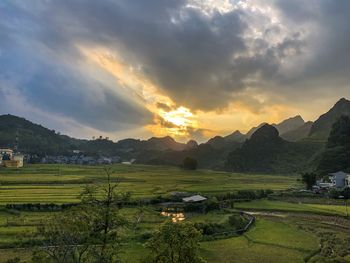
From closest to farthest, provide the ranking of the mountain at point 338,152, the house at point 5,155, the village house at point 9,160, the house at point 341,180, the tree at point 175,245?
the tree at point 175,245 < the house at point 341,180 < the mountain at point 338,152 < the village house at point 9,160 < the house at point 5,155

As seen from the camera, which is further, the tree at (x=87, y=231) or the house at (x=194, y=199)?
the house at (x=194, y=199)

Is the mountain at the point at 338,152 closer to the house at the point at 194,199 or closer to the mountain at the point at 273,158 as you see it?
the mountain at the point at 273,158

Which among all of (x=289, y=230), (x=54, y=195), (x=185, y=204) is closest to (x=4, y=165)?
(x=54, y=195)

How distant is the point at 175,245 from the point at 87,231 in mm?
5003

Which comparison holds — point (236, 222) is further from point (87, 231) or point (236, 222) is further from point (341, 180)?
point (341, 180)

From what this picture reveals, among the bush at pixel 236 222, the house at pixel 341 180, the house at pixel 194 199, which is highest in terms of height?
the house at pixel 341 180

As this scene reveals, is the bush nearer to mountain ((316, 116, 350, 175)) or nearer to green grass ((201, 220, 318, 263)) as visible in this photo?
green grass ((201, 220, 318, 263))

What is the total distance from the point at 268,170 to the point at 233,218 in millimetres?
136960

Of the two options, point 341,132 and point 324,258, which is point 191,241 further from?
point 341,132

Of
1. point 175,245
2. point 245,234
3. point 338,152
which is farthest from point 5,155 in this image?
point 175,245

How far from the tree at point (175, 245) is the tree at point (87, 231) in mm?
2239

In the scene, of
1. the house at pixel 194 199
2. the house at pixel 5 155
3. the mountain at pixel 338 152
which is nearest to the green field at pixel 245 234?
the house at pixel 194 199

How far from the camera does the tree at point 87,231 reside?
2059 cm

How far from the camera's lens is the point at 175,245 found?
2227cm
